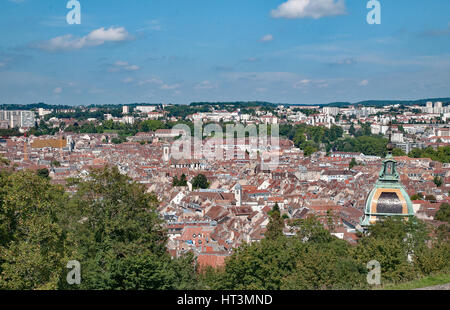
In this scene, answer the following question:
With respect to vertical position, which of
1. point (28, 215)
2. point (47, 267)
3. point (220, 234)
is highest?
point (28, 215)

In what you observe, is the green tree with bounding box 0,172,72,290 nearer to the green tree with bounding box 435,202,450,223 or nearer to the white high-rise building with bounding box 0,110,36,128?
the green tree with bounding box 435,202,450,223

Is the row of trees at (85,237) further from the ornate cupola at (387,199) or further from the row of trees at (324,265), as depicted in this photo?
the ornate cupola at (387,199)

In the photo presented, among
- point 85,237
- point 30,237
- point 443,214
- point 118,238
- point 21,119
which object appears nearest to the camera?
point 30,237

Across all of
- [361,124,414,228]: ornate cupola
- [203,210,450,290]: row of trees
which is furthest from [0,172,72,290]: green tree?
[361,124,414,228]: ornate cupola

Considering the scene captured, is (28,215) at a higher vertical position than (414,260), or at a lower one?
higher

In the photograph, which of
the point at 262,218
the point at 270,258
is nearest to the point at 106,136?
the point at 262,218

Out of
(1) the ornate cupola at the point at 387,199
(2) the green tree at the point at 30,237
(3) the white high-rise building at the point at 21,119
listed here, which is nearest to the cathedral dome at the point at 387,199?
(1) the ornate cupola at the point at 387,199

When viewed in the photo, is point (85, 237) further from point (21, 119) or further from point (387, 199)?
point (21, 119)

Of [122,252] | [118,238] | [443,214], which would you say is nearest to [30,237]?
[122,252]
